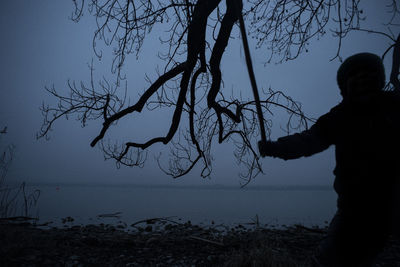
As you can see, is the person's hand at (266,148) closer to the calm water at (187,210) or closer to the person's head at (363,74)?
the person's head at (363,74)

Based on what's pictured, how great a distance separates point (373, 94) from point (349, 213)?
78cm

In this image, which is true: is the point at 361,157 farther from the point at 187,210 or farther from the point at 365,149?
the point at 187,210

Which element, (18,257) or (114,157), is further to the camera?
(114,157)

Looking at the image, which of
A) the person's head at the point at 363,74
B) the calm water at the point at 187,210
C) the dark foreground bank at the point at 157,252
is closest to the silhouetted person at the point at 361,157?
the person's head at the point at 363,74

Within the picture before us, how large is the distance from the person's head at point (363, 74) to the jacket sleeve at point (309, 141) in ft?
0.58

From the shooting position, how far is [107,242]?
3.57 meters

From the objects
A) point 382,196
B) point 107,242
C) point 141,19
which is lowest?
point 107,242

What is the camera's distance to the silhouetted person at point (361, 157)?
1.25 m

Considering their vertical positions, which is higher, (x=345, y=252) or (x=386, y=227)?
(x=386, y=227)

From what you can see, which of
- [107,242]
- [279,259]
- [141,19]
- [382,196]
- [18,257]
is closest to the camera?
[382,196]

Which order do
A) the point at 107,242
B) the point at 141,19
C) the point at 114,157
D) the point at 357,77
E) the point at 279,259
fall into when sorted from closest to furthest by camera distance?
the point at 357,77 < the point at 279,259 < the point at 107,242 < the point at 141,19 < the point at 114,157

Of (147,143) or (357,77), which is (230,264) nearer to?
(357,77)

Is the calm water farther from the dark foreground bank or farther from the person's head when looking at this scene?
the person's head

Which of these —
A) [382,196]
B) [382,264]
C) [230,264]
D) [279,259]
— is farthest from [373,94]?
[382,264]
